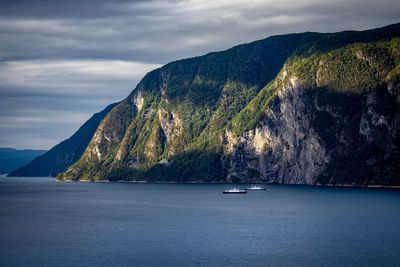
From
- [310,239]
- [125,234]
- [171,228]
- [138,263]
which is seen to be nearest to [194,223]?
[171,228]

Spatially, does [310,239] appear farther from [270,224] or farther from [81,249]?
[81,249]

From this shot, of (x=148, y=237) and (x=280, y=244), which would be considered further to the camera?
(x=148, y=237)

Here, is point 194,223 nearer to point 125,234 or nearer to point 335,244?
point 125,234

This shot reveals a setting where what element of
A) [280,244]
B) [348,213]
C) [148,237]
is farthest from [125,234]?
[348,213]

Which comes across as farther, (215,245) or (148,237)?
(148,237)

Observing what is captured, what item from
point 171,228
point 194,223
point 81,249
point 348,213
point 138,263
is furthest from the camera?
point 348,213

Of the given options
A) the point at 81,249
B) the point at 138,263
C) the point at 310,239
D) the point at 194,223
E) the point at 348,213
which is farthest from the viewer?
the point at 348,213

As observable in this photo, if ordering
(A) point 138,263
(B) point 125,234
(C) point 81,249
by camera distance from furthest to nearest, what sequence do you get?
(B) point 125,234
(C) point 81,249
(A) point 138,263

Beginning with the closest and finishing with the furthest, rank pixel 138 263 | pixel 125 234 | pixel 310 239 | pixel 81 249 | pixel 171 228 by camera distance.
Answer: pixel 138 263, pixel 81 249, pixel 310 239, pixel 125 234, pixel 171 228

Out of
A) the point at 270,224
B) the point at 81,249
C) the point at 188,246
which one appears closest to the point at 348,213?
A: the point at 270,224
